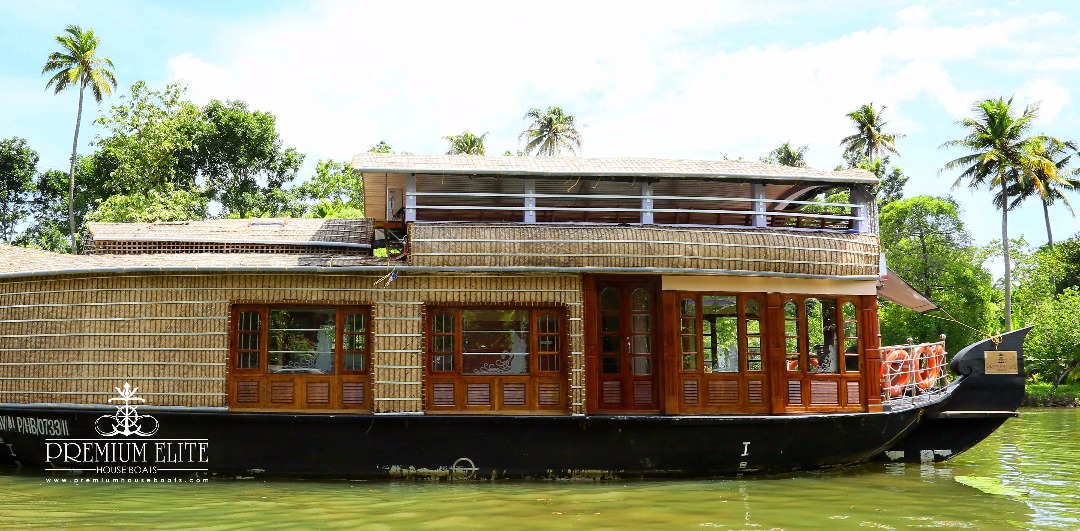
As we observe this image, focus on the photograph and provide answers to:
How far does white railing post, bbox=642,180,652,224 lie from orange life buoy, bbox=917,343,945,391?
131 inches

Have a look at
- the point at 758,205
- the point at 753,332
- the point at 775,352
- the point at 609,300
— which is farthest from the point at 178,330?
the point at 758,205

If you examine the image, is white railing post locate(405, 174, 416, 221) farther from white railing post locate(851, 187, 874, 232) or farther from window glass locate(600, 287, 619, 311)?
white railing post locate(851, 187, 874, 232)

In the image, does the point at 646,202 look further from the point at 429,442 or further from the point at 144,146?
the point at 144,146

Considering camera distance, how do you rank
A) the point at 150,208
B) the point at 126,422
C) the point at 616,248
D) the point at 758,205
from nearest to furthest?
the point at 126,422, the point at 616,248, the point at 758,205, the point at 150,208

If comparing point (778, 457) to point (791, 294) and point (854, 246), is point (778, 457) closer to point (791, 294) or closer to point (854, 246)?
point (791, 294)

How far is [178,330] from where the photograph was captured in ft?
25.5

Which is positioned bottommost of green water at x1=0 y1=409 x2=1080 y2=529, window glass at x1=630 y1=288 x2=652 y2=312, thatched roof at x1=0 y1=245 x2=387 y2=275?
green water at x1=0 y1=409 x2=1080 y2=529

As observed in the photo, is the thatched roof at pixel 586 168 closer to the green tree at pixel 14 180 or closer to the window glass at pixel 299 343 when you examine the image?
the window glass at pixel 299 343

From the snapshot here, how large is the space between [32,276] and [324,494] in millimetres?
3482

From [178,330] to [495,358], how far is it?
9.43 feet

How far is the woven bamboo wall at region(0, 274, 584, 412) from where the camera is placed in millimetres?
7723

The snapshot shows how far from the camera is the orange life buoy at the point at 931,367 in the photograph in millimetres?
9141

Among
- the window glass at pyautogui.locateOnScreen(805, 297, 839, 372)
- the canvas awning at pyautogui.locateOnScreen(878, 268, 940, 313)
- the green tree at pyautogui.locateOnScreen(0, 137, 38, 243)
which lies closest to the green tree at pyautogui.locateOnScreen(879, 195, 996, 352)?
the canvas awning at pyautogui.locateOnScreen(878, 268, 940, 313)

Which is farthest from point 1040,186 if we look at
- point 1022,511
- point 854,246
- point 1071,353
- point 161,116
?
point 161,116
